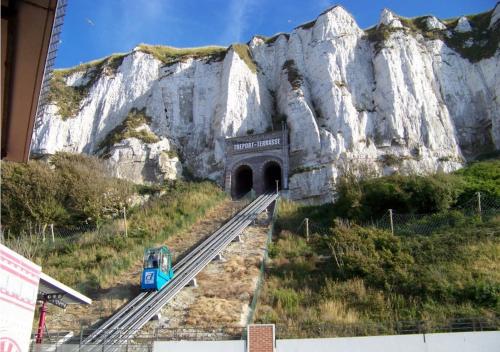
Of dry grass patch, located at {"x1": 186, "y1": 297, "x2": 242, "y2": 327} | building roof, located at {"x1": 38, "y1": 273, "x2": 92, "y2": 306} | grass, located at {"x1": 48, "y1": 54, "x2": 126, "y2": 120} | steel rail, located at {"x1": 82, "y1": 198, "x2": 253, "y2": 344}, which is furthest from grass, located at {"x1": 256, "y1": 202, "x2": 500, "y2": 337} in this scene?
grass, located at {"x1": 48, "y1": 54, "x2": 126, "y2": 120}

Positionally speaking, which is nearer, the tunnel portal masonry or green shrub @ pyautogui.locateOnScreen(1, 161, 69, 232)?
green shrub @ pyautogui.locateOnScreen(1, 161, 69, 232)

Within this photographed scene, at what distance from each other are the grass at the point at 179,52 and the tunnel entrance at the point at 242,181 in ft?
40.6

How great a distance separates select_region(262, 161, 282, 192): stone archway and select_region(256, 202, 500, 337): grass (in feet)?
48.2

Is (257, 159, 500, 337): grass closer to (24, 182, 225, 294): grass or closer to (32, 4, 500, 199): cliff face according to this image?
(24, 182, 225, 294): grass

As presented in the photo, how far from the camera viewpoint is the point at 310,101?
4197 cm

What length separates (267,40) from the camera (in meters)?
50.3

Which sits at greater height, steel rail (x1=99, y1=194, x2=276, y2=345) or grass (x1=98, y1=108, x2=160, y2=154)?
grass (x1=98, y1=108, x2=160, y2=154)

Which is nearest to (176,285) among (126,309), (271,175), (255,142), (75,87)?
(126,309)

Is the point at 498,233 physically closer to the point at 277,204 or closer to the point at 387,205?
the point at 387,205

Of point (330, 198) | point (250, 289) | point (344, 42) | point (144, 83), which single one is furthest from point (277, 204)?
point (144, 83)

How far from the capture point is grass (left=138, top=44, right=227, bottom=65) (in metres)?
49.7

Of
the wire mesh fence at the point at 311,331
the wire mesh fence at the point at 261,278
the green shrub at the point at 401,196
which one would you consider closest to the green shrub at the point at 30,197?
the wire mesh fence at the point at 261,278

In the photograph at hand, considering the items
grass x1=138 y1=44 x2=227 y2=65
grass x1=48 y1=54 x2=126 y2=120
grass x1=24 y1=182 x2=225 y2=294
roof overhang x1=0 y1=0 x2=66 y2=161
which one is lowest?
roof overhang x1=0 y1=0 x2=66 y2=161

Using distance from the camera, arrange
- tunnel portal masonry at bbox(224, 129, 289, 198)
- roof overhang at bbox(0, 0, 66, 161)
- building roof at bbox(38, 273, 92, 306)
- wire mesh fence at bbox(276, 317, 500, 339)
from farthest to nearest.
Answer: tunnel portal masonry at bbox(224, 129, 289, 198) < wire mesh fence at bbox(276, 317, 500, 339) < building roof at bbox(38, 273, 92, 306) < roof overhang at bbox(0, 0, 66, 161)
